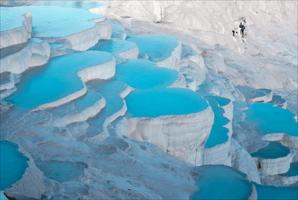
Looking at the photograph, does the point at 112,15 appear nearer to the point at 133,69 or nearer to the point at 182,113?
the point at 133,69

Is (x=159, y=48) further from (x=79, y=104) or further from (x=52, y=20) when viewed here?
(x=79, y=104)

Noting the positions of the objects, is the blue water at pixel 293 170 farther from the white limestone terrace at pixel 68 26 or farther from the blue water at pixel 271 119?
the white limestone terrace at pixel 68 26

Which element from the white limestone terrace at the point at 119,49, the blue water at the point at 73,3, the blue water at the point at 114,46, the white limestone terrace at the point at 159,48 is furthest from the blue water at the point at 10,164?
the blue water at the point at 73,3

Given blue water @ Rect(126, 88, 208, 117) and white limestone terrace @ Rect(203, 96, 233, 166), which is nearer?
blue water @ Rect(126, 88, 208, 117)

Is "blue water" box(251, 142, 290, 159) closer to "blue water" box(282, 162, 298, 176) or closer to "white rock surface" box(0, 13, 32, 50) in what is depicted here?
"blue water" box(282, 162, 298, 176)

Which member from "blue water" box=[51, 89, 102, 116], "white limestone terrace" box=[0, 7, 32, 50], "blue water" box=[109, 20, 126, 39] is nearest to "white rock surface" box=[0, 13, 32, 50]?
"white limestone terrace" box=[0, 7, 32, 50]

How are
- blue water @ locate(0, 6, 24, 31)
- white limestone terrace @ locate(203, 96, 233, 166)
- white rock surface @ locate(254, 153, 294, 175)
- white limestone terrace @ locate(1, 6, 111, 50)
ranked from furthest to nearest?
white limestone terrace @ locate(1, 6, 111, 50)
white rock surface @ locate(254, 153, 294, 175)
blue water @ locate(0, 6, 24, 31)
white limestone terrace @ locate(203, 96, 233, 166)
